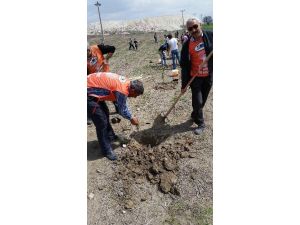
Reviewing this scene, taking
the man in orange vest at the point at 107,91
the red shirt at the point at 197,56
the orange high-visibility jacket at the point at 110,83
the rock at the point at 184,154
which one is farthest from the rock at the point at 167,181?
the red shirt at the point at 197,56

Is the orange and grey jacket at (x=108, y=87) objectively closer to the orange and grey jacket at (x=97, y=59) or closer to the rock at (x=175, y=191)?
the orange and grey jacket at (x=97, y=59)

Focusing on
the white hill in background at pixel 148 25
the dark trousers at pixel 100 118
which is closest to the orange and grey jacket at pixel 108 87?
the dark trousers at pixel 100 118

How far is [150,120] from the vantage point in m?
5.38

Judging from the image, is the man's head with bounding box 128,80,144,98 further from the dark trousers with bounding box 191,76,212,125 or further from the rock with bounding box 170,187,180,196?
the rock with bounding box 170,187,180,196

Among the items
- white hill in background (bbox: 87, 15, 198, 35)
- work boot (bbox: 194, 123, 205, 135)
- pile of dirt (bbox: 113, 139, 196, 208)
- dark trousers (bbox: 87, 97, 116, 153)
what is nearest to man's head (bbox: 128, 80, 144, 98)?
dark trousers (bbox: 87, 97, 116, 153)

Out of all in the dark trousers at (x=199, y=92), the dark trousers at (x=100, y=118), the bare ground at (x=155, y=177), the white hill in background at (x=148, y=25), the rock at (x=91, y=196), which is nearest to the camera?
the bare ground at (x=155, y=177)

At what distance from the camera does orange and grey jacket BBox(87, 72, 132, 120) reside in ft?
12.8

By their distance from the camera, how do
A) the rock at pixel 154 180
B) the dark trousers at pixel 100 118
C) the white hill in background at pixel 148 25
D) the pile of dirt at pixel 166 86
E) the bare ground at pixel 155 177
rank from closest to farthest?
the bare ground at pixel 155 177
the rock at pixel 154 180
the dark trousers at pixel 100 118
the pile of dirt at pixel 166 86
the white hill in background at pixel 148 25

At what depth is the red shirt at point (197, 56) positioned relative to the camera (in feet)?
13.9

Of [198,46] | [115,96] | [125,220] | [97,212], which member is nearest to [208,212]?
[125,220]

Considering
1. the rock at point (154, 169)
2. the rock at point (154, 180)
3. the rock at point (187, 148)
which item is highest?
the rock at point (187, 148)

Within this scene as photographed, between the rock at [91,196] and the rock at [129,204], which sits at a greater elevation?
the rock at [91,196]

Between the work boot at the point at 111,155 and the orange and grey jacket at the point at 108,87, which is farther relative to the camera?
the work boot at the point at 111,155

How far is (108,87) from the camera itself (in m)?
3.92
